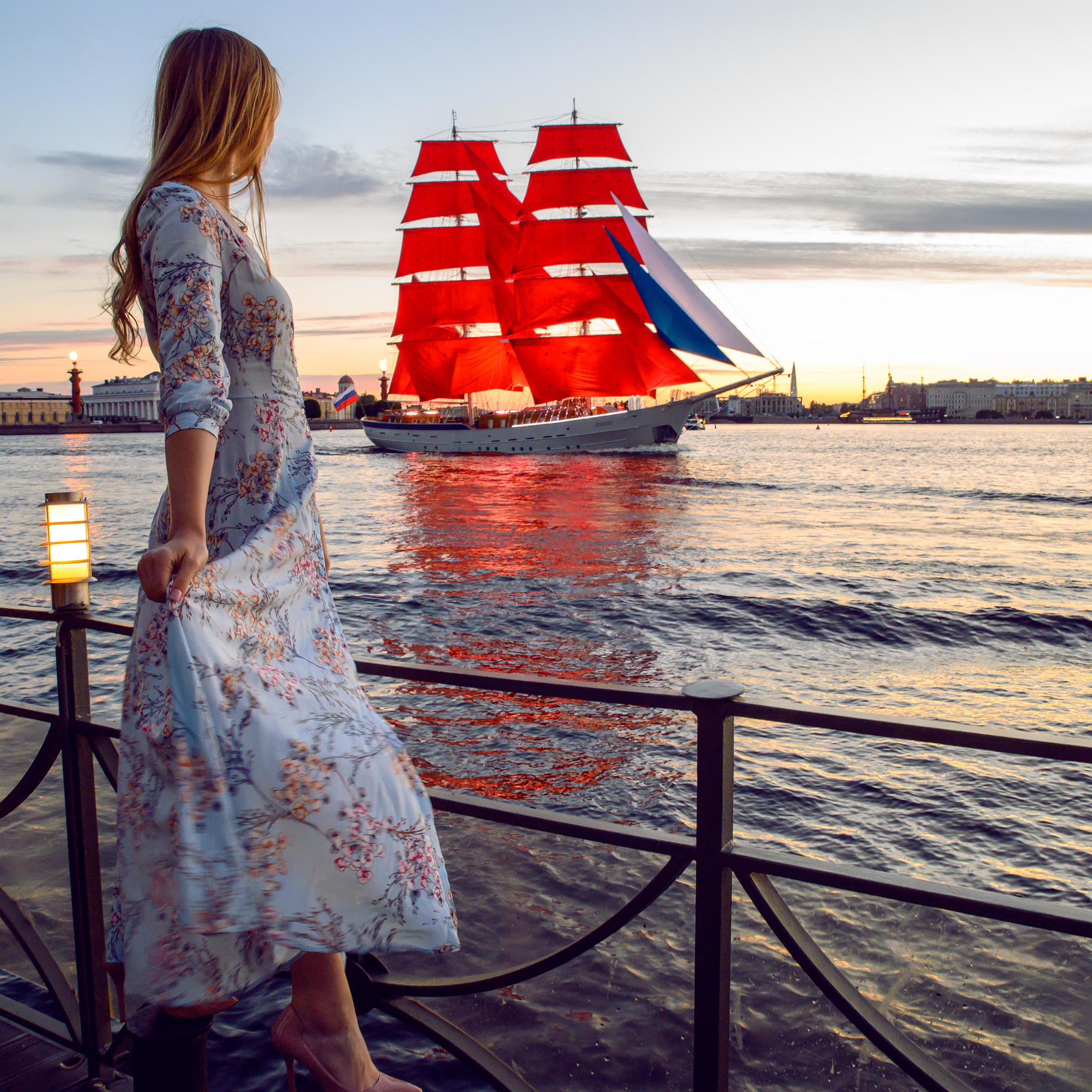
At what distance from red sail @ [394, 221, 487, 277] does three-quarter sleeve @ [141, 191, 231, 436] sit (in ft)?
Answer: 175

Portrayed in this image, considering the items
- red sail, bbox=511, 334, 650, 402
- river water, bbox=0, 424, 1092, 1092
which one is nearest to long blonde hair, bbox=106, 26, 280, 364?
river water, bbox=0, 424, 1092, 1092

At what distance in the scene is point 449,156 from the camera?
5419 centimetres

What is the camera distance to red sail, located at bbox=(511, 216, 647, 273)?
49312 mm

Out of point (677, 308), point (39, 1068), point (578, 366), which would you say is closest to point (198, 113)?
point (39, 1068)

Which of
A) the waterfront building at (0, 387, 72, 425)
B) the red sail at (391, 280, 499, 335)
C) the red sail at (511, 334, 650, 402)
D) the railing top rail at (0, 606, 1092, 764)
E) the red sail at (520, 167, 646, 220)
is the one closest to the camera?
the railing top rail at (0, 606, 1092, 764)

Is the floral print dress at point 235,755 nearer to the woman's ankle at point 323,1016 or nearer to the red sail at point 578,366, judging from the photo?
the woman's ankle at point 323,1016

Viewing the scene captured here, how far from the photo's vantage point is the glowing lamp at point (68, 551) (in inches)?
72.4

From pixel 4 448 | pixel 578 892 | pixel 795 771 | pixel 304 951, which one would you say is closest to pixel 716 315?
pixel 795 771

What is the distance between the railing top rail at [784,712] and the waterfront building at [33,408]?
132 meters

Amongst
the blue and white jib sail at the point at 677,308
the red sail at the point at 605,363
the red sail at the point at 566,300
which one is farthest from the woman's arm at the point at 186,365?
the red sail at the point at 566,300

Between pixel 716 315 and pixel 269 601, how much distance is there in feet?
136

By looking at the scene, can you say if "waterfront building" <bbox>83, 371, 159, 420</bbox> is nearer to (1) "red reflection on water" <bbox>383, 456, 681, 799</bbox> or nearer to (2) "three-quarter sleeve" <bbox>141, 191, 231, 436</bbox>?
(1) "red reflection on water" <bbox>383, 456, 681, 799</bbox>

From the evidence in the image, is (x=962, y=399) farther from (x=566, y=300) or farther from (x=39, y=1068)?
(x=39, y=1068)

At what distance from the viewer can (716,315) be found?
40.7 m
